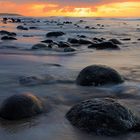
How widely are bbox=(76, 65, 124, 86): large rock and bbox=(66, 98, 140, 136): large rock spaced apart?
2.06 m

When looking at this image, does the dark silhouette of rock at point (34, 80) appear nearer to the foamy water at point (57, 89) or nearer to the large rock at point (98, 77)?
the foamy water at point (57, 89)

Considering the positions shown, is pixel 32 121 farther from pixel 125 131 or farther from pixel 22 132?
A: pixel 125 131

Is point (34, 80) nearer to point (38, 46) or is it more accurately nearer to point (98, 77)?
point (98, 77)

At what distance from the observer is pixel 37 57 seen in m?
11.6

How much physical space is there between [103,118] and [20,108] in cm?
111

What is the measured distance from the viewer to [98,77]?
283 inches

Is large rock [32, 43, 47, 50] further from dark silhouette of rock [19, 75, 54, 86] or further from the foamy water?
dark silhouette of rock [19, 75, 54, 86]

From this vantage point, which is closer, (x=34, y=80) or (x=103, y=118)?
(x=103, y=118)

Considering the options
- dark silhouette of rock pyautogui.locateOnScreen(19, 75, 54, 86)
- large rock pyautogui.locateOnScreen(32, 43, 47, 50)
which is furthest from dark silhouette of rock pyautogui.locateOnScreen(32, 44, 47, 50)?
dark silhouette of rock pyautogui.locateOnScreen(19, 75, 54, 86)

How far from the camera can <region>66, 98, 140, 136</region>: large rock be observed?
4.58m

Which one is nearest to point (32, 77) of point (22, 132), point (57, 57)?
point (22, 132)


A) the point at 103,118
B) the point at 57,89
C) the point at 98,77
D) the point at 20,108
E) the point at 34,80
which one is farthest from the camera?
the point at 34,80

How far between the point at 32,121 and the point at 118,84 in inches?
102

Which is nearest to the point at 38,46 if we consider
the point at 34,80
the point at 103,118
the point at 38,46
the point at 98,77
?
the point at 38,46
